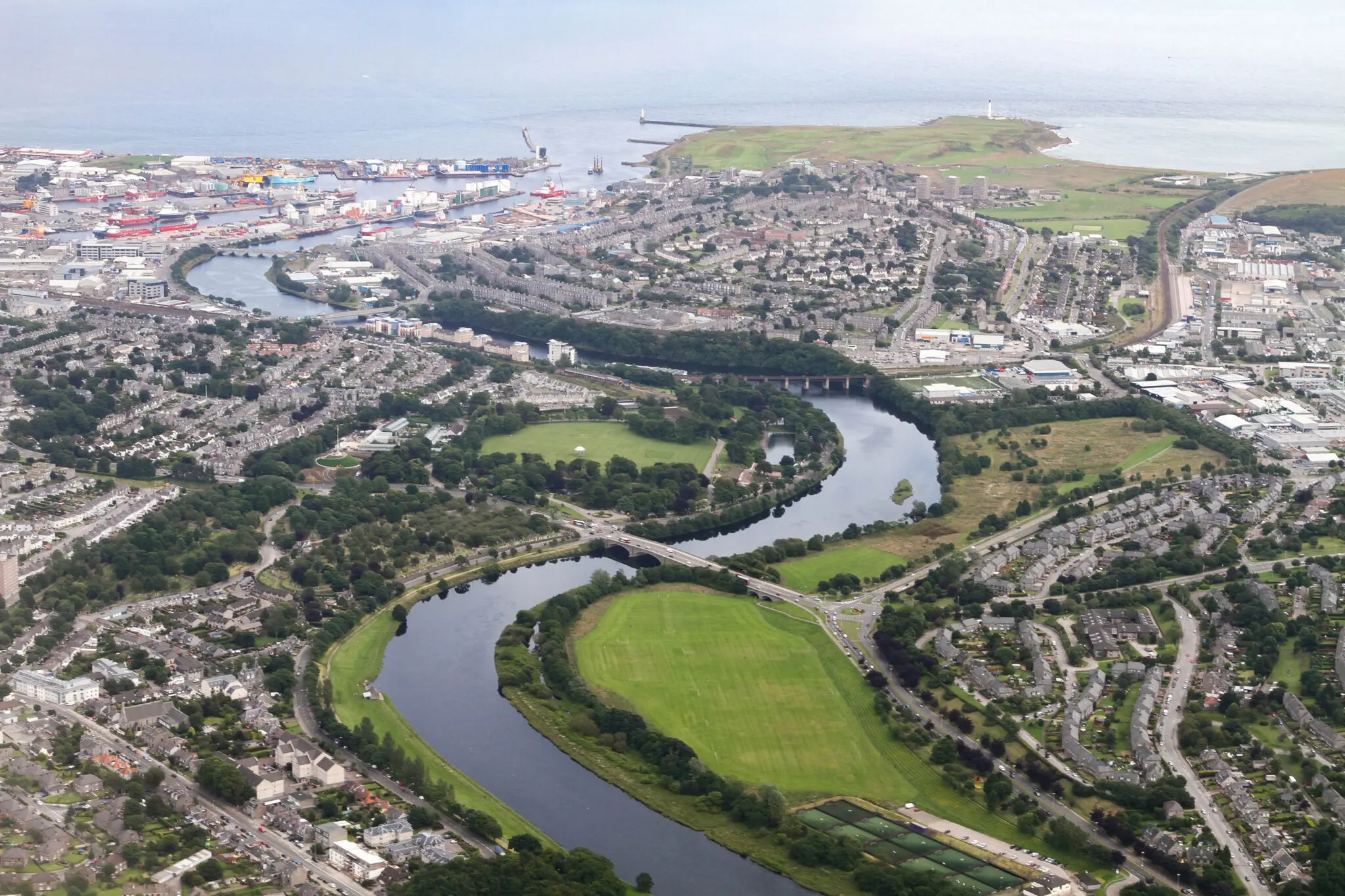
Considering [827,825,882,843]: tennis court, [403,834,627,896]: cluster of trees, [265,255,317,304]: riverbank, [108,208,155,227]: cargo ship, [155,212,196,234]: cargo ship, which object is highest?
[108,208,155,227]: cargo ship

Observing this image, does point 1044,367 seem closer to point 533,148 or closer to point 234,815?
point 234,815

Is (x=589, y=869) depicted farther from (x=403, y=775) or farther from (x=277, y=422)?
(x=277, y=422)

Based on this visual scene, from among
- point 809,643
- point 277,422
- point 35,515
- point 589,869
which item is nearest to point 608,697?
point 809,643

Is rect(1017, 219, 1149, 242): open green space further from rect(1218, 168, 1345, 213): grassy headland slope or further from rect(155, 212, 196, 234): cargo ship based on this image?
rect(155, 212, 196, 234): cargo ship

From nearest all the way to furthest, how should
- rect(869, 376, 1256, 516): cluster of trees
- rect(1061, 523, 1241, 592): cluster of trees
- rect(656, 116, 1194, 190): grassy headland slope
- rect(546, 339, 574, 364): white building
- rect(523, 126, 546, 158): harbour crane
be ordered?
1. rect(1061, 523, 1241, 592): cluster of trees
2. rect(869, 376, 1256, 516): cluster of trees
3. rect(546, 339, 574, 364): white building
4. rect(656, 116, 1194, 190): grassy headland slope
5. rect(523, 126, 546, 158): harbour crane

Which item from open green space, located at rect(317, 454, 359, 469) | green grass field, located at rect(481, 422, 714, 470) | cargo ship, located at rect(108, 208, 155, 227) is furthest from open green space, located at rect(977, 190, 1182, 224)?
open green space, located at rect(317, 454, 359, 469)

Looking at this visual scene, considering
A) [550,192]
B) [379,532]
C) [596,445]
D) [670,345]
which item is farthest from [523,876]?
[550,192]

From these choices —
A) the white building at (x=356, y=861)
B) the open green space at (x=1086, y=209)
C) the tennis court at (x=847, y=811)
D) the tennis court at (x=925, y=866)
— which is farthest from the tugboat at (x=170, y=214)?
the tennis court at (x=925, y=866)

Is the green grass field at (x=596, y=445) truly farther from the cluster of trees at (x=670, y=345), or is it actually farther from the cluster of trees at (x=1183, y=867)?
the cluster of trees at (x=1183, y=867)
